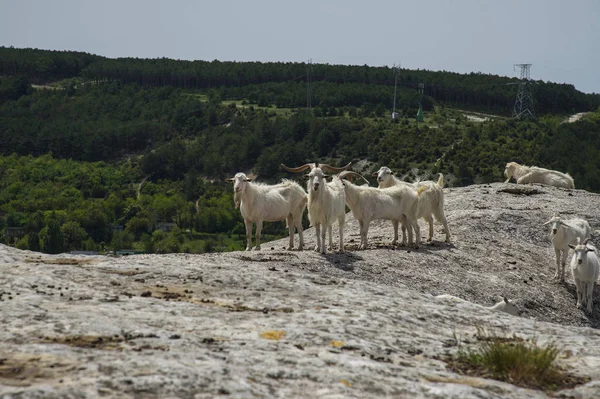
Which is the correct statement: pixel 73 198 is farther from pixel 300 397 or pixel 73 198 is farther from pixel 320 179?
pixel 300 397

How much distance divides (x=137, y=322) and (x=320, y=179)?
34.5 ft

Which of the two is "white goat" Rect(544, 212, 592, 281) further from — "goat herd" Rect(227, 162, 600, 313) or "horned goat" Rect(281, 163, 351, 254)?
"horned goat" Rect(281, 163, 351, 254)

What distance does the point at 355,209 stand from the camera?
23.6 metres

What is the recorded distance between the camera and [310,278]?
621 inches

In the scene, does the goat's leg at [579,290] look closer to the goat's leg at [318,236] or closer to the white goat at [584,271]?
the white goat at [584,271]

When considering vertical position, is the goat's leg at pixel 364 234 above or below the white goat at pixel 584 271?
above

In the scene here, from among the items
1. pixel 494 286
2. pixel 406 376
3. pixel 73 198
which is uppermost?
pixel 406 376

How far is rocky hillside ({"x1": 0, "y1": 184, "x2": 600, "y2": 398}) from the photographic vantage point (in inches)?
370

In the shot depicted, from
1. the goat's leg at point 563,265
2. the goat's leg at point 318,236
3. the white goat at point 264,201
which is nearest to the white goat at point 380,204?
the white goat at point 264,201

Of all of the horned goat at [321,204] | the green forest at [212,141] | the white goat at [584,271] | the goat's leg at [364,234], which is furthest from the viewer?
the green forest at [212,141]

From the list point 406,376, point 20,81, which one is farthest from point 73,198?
point 406,376

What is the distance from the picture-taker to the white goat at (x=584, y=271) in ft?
72.8

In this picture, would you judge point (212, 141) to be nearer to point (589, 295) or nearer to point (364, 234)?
point (364, 234)

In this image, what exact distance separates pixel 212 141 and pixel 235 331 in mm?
126941
